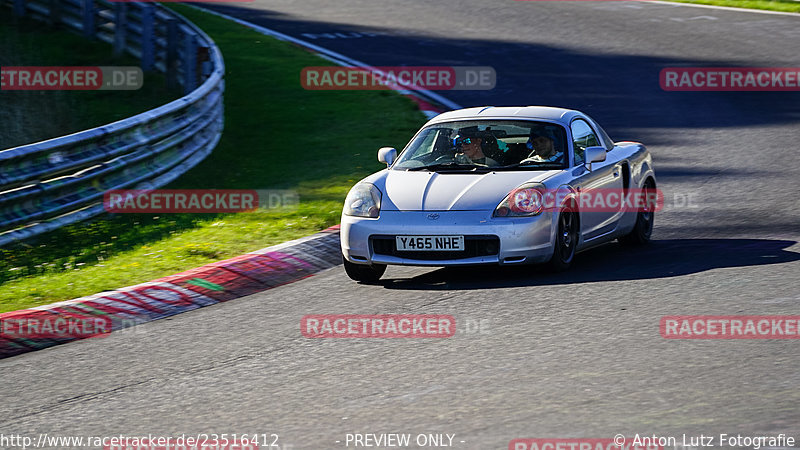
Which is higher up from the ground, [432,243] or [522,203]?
[522,203]

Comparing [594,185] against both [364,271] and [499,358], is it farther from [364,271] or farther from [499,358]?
[499,358]

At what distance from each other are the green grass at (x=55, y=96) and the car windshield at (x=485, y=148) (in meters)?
8.28

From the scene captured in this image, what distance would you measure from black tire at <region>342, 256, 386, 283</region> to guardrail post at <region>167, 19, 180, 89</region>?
10.6m

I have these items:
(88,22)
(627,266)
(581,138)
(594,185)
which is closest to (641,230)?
(594,185)

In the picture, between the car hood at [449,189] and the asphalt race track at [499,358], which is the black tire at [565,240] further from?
the car hood at [449,189]

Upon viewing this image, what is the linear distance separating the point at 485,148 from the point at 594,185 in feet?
3.06

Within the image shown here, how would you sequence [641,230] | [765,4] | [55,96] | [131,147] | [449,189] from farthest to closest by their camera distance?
1. [765,4]
2. [55,96]
3. [131,147]
4. [641,230]
5. [449,189]

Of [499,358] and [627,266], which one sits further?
[627,266]

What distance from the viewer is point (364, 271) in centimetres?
847

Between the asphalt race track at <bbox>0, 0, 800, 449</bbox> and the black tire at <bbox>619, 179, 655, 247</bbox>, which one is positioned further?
the black tire at <bbox>619, 179, 655, 247</bbox>

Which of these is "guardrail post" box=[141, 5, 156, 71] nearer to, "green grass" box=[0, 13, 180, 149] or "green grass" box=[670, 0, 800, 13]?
"green grass" box=[0, 13, 180, 149]

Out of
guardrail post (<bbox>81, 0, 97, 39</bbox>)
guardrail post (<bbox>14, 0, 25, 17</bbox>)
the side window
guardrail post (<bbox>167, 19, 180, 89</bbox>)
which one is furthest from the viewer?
guardrail post (<bbox>14, 0, 25, 17</bbox>)

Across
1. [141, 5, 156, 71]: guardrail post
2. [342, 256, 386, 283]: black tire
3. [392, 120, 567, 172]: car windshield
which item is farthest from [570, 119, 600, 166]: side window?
[141, 5, 156, 71]: guardrail post

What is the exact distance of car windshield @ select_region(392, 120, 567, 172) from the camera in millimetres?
8938
